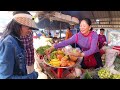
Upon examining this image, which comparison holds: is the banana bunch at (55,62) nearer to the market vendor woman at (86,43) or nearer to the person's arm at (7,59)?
the market vendor woman at (86,43)

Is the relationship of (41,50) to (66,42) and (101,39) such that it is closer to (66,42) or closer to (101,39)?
(66,42)

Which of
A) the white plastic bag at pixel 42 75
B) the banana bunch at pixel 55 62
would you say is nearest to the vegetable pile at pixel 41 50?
the banana bunch at pixel 55 62

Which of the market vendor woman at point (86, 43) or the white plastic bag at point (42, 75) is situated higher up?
the market vendor woman at point (86, 43)

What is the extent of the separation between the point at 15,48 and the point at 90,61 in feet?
3.90

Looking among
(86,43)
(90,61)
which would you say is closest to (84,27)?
(86,43)

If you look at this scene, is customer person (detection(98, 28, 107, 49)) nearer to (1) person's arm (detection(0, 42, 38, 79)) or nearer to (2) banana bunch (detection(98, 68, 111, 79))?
(2) banana bunch (detection(98, 68, 111, 79))

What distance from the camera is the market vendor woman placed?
3875 millimetres

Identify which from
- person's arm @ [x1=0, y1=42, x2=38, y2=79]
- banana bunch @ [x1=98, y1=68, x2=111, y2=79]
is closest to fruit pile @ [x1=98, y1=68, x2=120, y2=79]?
banana bunch @ [x1=98, y1=68, x2=111, y2=79]

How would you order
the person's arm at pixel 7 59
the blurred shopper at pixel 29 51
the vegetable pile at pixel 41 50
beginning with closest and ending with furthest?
the person's arm at pixel 7 59 < the blurred shopper at pixel 29 51 < the vegetable pile at pixel 41 50

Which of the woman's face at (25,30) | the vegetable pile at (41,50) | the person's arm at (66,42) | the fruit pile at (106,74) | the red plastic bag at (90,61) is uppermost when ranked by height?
the woman's face at (25,30)

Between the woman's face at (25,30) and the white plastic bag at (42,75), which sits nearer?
the woman's face at (25,30)

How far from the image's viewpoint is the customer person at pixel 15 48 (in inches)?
133
